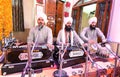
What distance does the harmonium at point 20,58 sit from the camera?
1355mm

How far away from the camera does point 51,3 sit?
7.55 ft

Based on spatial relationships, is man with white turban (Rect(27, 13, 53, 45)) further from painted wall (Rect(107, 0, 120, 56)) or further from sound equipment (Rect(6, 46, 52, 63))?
painted wall (Rect(107, 0, 120, 56))

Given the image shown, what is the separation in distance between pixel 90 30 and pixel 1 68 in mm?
1517

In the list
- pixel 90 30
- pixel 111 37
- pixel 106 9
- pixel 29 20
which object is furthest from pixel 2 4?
pixel 111 37

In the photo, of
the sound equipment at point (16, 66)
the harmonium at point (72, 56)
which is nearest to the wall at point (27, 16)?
the sound equipment at point (16, 66)

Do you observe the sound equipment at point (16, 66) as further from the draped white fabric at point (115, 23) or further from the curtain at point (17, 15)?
the draped white fabric at point (115, 23)

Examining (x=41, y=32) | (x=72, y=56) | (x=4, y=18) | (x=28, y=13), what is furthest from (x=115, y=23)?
(x=4, y=18)

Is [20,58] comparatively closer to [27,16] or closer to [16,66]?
[16,66]

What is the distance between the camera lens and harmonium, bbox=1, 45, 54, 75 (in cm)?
136

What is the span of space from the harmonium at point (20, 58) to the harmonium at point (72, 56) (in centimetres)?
25

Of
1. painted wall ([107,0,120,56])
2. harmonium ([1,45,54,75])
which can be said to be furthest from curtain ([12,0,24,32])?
painted wall ([107,0,120,56])

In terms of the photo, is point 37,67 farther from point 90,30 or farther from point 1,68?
point 90,30

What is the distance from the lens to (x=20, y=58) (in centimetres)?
138

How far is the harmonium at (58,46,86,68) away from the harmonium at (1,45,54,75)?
25cm
